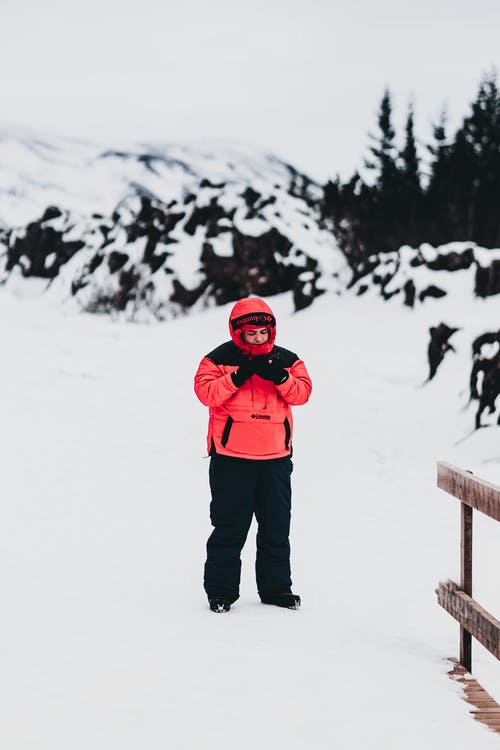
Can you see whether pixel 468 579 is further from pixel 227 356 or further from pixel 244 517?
pixel 227 356

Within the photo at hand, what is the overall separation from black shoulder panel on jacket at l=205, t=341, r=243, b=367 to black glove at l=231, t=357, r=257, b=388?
222mm

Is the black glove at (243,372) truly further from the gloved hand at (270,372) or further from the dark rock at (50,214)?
the dark rock at (50,214)

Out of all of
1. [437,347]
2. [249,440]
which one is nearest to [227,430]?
[249,440]

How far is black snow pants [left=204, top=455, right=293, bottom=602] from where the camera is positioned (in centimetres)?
444

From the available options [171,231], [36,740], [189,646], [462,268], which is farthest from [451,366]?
[171,231]

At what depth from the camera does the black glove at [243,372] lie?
420 centimetres

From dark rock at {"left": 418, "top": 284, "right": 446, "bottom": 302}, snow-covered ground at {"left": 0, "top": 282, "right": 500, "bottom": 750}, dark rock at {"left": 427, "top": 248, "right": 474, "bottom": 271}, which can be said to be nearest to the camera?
snow-covered ground at {"left": 0, "top": 282, "right": 500, "bottom": 750}

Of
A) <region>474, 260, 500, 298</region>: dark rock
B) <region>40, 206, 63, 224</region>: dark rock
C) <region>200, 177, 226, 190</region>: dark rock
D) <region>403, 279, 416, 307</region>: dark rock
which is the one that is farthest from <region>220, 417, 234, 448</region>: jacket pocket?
<region>40, 206, 63, 224</region>: dark rock

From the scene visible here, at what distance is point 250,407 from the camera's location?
4348 mm

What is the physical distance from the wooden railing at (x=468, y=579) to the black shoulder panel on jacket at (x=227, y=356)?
1.16m

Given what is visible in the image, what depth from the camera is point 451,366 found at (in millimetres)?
14445

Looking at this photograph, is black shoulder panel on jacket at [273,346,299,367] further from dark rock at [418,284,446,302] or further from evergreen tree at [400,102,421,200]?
evergreen tree at [400,102,421,200]

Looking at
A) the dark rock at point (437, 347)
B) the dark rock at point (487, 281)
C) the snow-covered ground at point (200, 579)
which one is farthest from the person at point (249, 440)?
the dark rock at point (487, 281)

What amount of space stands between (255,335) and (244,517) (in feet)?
3.10
